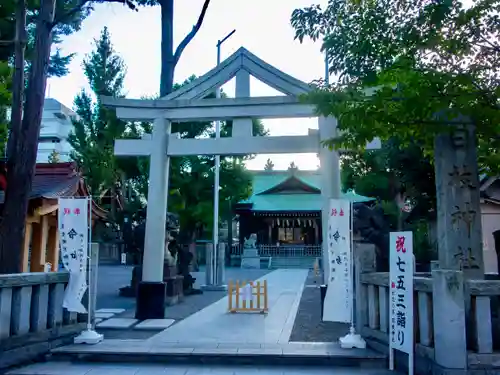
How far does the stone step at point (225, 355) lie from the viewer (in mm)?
6160

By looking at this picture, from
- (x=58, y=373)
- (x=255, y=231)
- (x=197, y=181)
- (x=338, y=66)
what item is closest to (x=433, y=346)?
(x=338, y=66)

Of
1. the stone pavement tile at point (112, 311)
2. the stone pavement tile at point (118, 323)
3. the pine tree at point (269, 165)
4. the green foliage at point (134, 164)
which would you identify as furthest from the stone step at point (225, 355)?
the pine tree at point (269, 165)

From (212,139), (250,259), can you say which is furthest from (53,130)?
(212,139)

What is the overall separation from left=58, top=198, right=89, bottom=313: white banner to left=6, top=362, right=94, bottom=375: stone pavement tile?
871mm

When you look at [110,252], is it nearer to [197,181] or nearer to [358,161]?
[197,181]

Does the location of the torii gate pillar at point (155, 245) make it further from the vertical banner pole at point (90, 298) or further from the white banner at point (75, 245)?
the white banner at point (75, 245)

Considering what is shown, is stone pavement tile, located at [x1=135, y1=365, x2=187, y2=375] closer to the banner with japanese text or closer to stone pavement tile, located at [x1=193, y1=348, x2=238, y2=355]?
stone pavement tile, located at [x1=193, y1=348, x2=238, y2=355]

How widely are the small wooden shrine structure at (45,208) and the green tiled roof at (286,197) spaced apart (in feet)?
68.4

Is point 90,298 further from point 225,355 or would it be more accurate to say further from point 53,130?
point 53,130

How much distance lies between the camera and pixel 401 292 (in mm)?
5410

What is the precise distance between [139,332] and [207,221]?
15.3m

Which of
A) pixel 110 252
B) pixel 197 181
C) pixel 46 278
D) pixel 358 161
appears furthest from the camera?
pixel 110 252

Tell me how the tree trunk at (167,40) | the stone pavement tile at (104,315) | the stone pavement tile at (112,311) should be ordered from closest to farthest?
the stone pavement tile at (104,315), the stone pavement tile at (112,311), the tree trunk at (167,40)

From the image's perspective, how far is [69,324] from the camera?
23.3 feet
